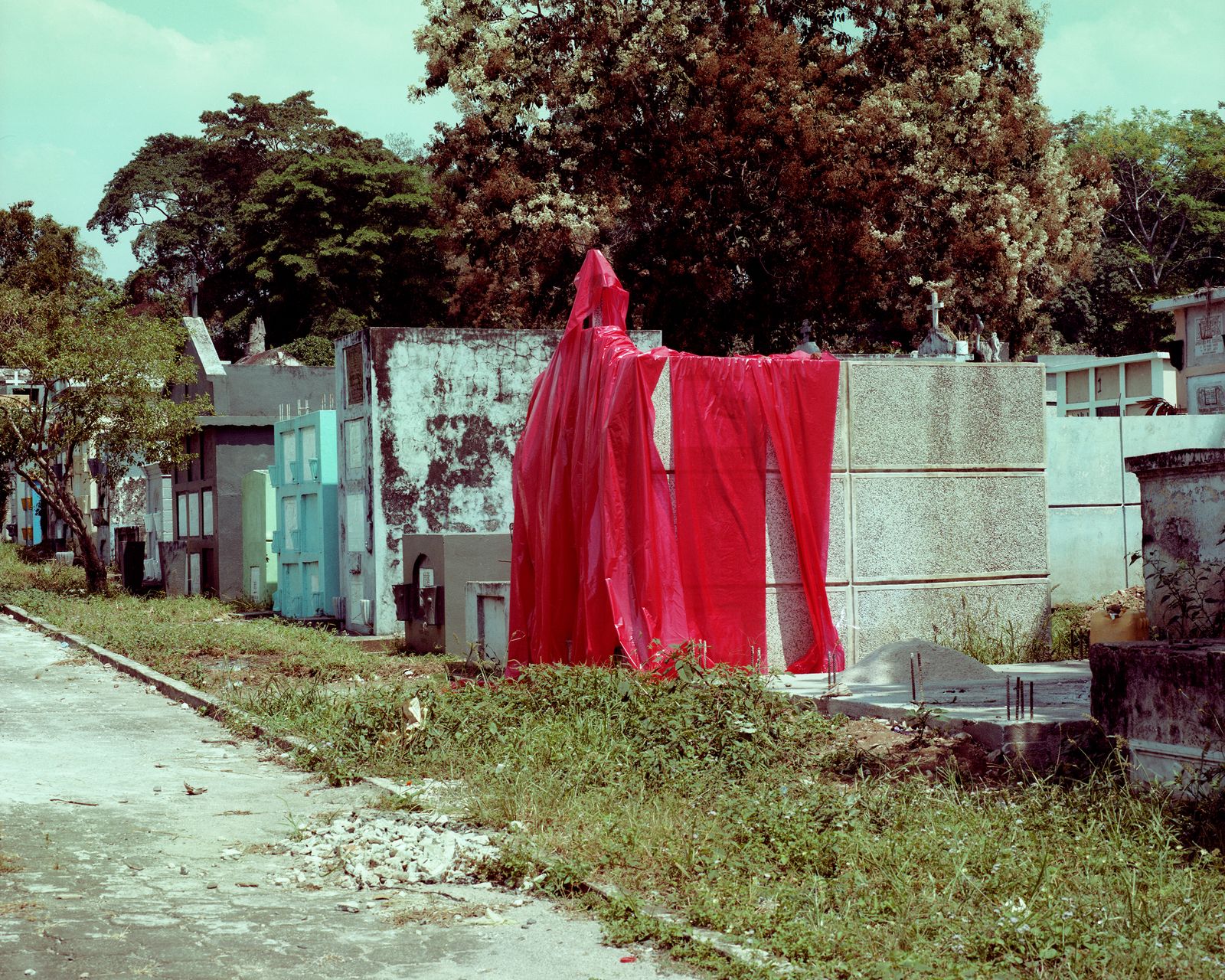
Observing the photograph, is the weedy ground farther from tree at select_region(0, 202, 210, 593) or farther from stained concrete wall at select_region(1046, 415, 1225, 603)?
tree at select_region(0, 202, 210, 593)

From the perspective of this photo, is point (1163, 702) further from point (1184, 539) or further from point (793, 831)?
point (1184, 539)

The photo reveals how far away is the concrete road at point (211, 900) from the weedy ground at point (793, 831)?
391 millimetres

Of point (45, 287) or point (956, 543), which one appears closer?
point (956, 543)

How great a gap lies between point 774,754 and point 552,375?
506 centimetres

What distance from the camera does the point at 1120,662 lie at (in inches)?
295

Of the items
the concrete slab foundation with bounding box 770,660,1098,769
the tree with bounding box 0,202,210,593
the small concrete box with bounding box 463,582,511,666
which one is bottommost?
the concrete slab foundation with bounding box 770,660,1098,769

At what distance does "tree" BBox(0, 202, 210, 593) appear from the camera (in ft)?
86.2

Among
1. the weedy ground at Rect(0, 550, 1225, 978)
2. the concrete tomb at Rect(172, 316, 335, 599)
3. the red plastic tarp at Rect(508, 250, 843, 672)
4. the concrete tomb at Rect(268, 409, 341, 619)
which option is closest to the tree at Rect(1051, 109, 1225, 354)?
the concrete tomb at Rect(172, 316, 335, 599)

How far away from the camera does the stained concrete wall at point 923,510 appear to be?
41.2 feet

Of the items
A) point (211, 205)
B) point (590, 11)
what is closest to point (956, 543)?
point (590, 11)

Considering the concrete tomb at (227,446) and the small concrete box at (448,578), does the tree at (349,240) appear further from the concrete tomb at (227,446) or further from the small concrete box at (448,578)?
the small concrete box at (448,578)

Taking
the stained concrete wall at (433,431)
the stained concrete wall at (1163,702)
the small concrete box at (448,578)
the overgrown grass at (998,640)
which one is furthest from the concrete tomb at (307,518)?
the stained concrete wall at (1163,702)

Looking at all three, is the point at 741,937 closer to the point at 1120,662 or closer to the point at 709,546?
the point at 1120,662

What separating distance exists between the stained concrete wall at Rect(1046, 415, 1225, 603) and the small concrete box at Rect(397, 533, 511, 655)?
22.9ft
